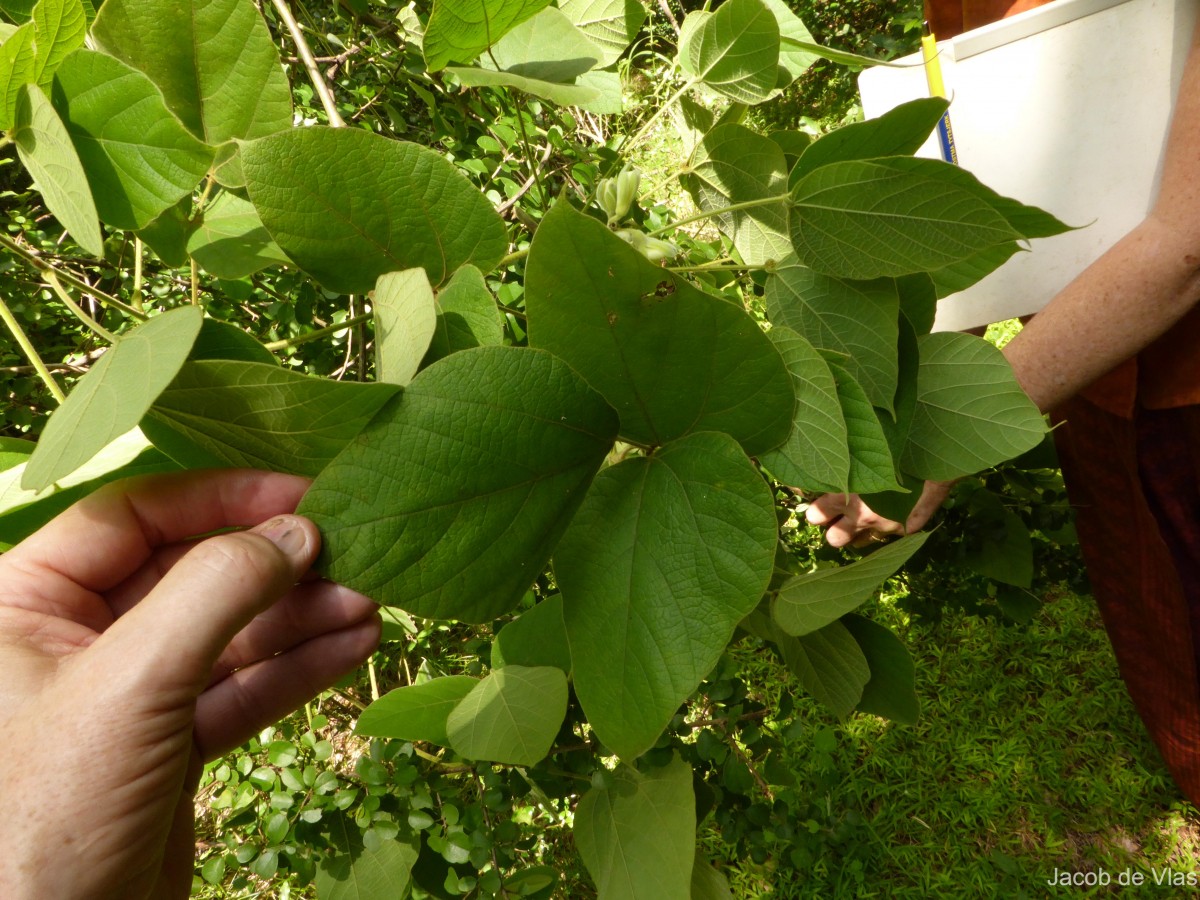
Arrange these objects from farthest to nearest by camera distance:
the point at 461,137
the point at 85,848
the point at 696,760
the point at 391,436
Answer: the point at 461,137 < the point at 696,760 < the point at 85,848 < the point at 391,436

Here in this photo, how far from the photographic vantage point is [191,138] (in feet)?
1.13

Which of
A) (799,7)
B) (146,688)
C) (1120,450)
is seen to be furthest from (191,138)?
(799,7)

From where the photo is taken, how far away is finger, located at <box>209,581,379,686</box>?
0.45 meters

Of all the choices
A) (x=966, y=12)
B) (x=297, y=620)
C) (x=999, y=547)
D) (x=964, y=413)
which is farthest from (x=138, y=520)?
(x=966, y=12)

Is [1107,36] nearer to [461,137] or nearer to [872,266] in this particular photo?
[872,266]

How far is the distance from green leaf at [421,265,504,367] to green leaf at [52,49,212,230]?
14cm

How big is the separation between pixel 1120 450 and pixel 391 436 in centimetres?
114

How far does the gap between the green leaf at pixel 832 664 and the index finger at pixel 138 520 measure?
1.16 ft

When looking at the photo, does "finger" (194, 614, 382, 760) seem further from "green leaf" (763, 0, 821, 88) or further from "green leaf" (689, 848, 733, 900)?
"green leaf" (763, 0, 821, 88)

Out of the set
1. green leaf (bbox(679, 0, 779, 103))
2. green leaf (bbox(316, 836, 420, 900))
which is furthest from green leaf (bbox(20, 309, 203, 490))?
green leaf (bbox(316, 836, 420, 900))

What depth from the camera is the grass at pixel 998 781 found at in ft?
4.04

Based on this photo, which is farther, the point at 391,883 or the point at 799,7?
the point at 799,7

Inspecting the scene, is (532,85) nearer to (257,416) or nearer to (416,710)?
(257,416)

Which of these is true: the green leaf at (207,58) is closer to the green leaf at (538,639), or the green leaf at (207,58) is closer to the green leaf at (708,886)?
the green leaf at (538,639)
